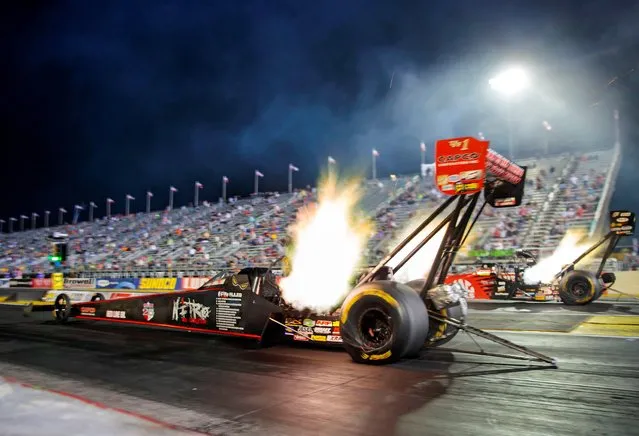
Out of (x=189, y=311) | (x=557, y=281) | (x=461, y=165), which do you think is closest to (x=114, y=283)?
(x=189, y=311)

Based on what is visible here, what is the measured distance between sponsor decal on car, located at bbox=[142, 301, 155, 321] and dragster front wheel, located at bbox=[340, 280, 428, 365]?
482 centimetres

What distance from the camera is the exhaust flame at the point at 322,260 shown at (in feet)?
29.0

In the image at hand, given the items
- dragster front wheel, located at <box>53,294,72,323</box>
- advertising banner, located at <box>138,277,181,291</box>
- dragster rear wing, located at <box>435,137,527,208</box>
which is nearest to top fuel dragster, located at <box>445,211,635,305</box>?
dragster rear wing, located at <box>435,137,527,208</box>

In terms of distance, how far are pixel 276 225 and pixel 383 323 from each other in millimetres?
36698

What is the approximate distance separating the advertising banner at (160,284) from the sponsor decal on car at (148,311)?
748 inches

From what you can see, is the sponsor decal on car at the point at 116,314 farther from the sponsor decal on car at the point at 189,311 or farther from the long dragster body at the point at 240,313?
the sponsor decal on car at the point at 189,311

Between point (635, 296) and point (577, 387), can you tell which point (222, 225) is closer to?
point (635, 296)

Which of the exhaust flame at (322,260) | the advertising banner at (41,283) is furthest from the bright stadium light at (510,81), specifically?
the advertising banner at (41,283)

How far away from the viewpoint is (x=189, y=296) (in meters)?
9.91

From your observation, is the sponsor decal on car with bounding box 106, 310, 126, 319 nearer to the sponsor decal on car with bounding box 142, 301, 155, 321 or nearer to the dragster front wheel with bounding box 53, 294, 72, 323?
the sponsor decal on car with bounding box 142, 301, 155, 321

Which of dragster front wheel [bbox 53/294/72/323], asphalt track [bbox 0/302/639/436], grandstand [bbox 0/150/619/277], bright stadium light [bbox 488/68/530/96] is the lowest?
asphalt track [bbox 0/302/639/436]

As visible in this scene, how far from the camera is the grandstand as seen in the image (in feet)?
104

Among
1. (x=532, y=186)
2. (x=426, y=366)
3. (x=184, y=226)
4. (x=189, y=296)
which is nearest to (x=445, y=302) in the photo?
(x=426, y=366)

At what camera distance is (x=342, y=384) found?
6.31 m
